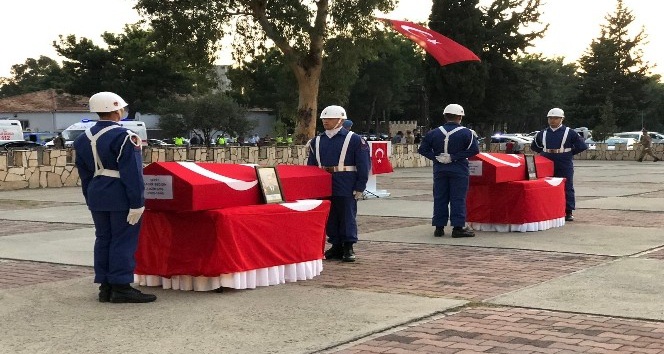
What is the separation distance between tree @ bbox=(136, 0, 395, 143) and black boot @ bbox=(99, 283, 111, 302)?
26.8 m

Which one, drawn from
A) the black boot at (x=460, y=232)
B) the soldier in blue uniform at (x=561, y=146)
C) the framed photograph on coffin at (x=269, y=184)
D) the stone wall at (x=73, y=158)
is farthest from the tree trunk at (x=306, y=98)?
the framed photograph on coffin at (x=269, y=184)

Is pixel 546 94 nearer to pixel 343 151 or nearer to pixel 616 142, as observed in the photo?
pixel 616 142

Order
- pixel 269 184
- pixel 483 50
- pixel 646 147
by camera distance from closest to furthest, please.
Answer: pixel 269 184 < pixel 646 147 < pixel 483 50

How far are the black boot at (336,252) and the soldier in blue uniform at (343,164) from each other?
11 cm

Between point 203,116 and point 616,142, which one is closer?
point 616,142

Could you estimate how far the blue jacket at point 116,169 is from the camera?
7293 millimetres

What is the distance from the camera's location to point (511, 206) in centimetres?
1228

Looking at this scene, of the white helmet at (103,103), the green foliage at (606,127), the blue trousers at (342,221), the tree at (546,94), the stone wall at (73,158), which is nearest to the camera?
the white helmet at (103,103)

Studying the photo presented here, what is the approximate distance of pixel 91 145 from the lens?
7422mm

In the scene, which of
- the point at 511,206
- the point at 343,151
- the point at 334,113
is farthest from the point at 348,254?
the point at 511,206

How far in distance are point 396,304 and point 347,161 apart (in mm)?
2669

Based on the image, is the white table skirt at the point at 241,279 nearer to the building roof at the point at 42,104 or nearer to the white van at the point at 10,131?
the white van at the point at 10,131

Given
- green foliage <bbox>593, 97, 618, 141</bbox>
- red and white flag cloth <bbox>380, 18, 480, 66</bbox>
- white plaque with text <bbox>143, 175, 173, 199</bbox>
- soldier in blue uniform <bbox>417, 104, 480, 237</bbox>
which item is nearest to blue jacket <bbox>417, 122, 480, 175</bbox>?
soldier in blue uniform <bbox>417, 104, 480, 237</bbox>

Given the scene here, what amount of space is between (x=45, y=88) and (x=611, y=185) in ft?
243
